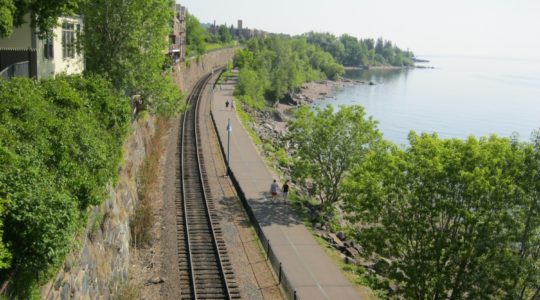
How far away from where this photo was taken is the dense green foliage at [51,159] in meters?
10.1

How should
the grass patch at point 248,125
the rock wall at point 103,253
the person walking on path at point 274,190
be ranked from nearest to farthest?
the rock wall at point 103,253, the person walking on path at point 274,190, the grass patch at point 248,125

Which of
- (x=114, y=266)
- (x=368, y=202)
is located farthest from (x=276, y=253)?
(x=114, y=266)

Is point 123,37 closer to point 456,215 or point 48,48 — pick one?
point 48,48

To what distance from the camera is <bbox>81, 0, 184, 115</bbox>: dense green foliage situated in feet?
87.1

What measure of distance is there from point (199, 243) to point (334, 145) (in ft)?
36.2

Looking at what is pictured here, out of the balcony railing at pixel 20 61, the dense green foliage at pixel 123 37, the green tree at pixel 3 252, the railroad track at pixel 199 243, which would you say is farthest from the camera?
the dense green foliage at pixel 123 37

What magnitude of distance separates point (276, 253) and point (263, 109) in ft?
199

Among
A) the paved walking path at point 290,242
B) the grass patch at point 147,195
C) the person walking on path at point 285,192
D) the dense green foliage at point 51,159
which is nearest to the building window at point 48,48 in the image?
the dense green foliage at point 51,159

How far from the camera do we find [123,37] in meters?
27.0

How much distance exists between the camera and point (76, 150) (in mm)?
14688

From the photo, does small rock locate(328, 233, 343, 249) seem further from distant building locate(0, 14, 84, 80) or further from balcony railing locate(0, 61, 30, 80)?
balcony railing locate(0, 61, 30, 80)

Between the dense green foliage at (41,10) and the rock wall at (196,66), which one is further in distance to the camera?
the rock wall at (196,66)

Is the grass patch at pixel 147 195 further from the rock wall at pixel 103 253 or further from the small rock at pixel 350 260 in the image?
the small rock at pixel 350 260

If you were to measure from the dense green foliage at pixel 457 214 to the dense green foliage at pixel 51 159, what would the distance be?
997 centimetres
